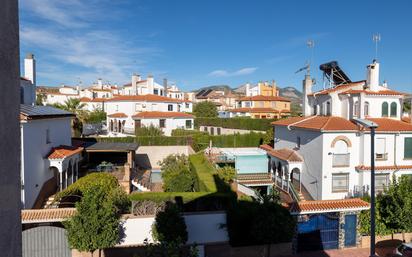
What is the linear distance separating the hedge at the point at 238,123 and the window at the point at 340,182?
24.0 m

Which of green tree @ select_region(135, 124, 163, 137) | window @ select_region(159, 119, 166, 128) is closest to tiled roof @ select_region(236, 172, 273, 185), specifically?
green tree @ select_region(135, 124, 163, 137)

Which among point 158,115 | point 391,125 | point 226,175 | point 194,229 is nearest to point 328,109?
point 391,125

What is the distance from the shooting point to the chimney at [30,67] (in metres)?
28.8

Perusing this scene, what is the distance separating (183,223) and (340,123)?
1739 cm

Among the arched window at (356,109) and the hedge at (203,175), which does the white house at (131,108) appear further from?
the arched window at (356,109)

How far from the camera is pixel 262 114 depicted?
6881 cm

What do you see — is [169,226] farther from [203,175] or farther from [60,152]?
[60,152]

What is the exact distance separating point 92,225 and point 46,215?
292 centimetres

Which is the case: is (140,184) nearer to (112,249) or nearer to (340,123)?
(112,249)

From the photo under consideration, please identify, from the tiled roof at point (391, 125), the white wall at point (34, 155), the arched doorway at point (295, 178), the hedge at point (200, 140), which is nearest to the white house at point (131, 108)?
the hedge at point (200, 140)

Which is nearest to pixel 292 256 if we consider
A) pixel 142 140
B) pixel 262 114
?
pixel 142 140

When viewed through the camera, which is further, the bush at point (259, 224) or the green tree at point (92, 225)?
the bush at point (259, 224)

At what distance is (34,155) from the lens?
20.0 metres

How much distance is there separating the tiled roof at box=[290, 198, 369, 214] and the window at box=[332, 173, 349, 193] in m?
7.19
